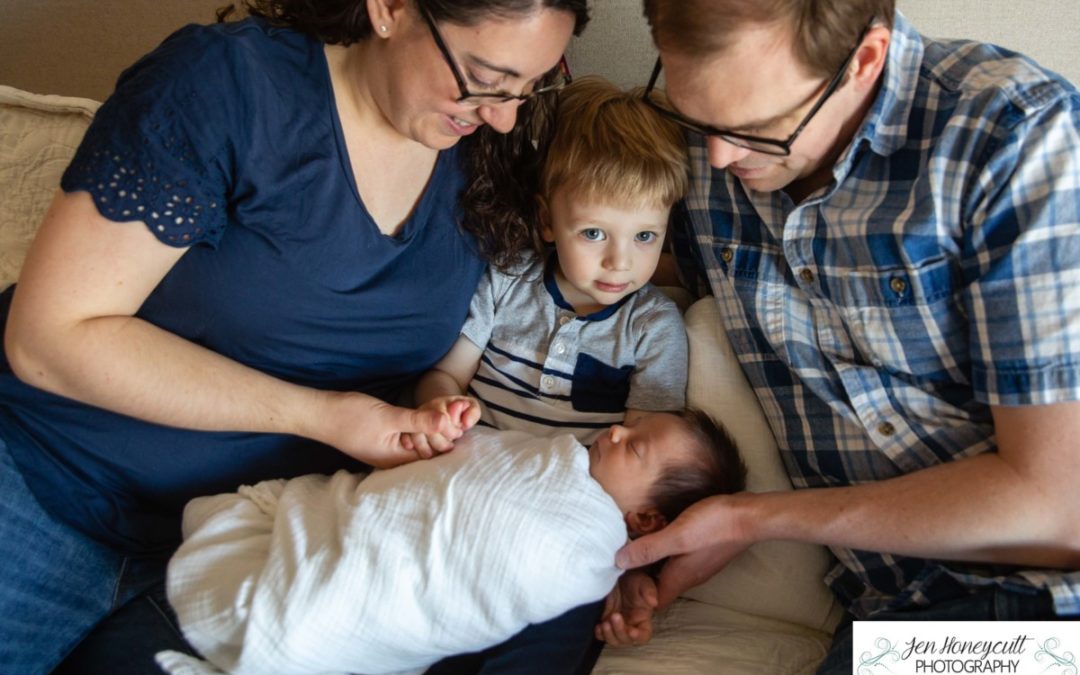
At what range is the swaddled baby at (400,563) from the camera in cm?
124

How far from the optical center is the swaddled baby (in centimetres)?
124

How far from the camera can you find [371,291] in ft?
4.82

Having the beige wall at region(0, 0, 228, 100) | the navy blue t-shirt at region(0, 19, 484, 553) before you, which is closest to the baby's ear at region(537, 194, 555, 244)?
the navy blue t-shirt at region(0, 19, 484, 553)

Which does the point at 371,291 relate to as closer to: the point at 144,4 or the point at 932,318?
the point at 932,318

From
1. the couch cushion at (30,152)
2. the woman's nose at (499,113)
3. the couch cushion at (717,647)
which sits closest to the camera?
the woman's nose at (499,113)

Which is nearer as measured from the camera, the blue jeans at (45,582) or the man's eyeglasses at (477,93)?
the man's eyeglasses at (477,93)

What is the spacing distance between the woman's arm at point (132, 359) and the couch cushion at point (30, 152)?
63 cm

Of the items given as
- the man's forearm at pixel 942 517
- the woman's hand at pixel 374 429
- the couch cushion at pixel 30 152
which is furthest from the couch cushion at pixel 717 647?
the couch cushion at pixel 30 152

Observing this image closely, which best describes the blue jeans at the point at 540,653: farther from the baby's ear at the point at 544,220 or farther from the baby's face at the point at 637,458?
the baby's ear at the point at 544,220

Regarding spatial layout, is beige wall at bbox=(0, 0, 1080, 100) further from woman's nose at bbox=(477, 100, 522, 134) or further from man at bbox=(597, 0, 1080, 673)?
woman's nose at bbox=(477, 100, 522, 134)

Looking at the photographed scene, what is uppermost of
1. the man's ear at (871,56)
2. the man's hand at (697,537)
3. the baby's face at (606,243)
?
the man's ear at (871,56)

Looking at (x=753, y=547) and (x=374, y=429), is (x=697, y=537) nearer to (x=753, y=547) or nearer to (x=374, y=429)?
(x=753, y=547)

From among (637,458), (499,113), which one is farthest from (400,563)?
(499,113)

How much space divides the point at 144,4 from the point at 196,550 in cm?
145
